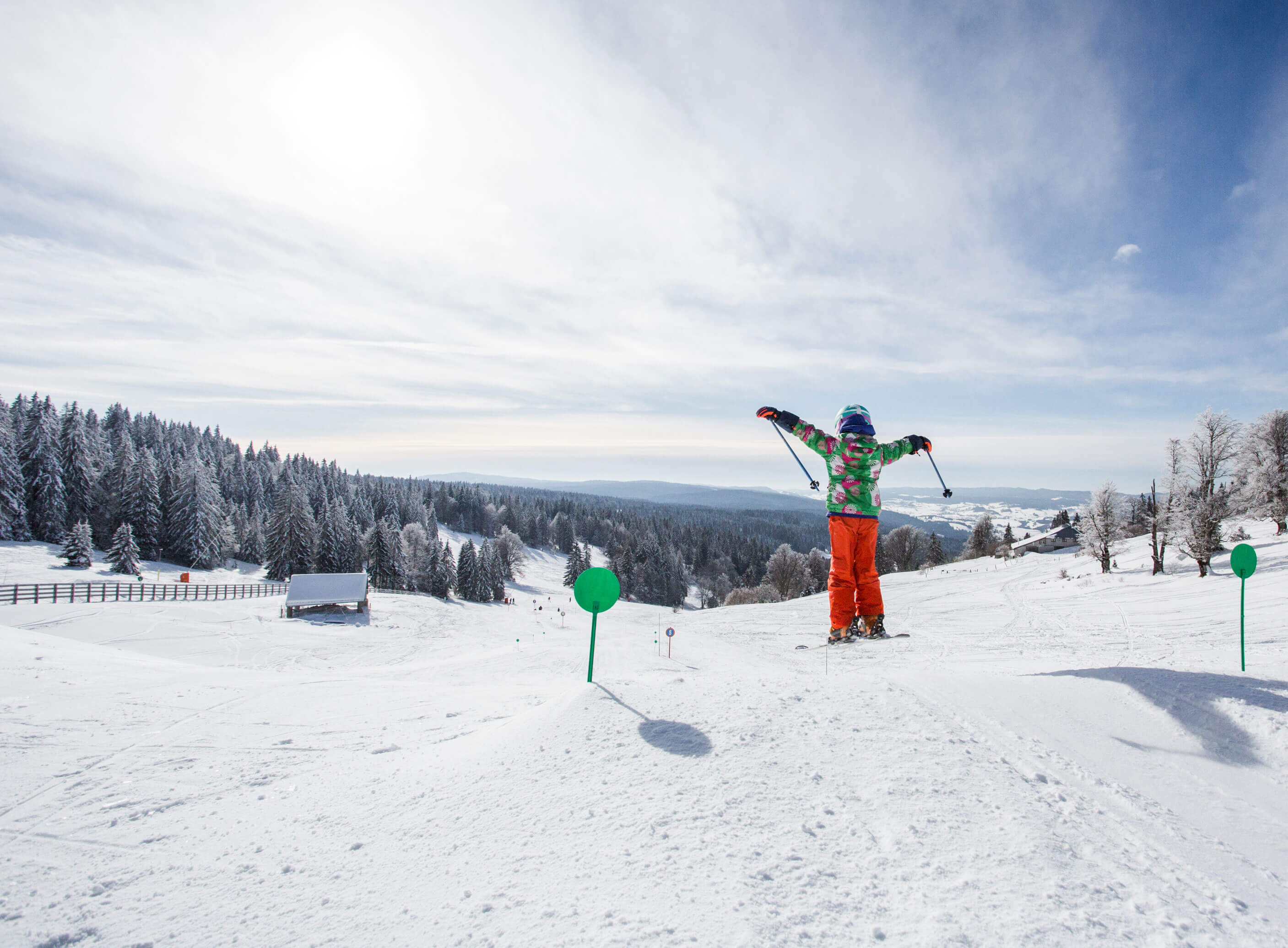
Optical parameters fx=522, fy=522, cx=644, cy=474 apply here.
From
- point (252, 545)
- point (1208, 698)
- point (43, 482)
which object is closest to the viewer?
point (1208, 698)

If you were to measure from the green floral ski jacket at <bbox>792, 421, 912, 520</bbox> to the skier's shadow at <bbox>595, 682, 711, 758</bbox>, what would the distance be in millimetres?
4353

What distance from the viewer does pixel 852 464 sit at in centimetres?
798

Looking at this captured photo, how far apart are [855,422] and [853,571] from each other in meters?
2.34

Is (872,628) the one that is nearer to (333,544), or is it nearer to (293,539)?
(293,539)

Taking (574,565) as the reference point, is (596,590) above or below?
above

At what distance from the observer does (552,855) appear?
10.4 ft

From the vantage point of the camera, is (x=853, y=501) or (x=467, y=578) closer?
(x=853, y=501)

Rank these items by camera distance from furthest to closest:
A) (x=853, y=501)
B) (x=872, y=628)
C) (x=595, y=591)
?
(x=872, y=628), (x=853, y=501), (x=595, y=591)

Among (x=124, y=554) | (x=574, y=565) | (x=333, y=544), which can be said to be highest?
(x=333, y=544)

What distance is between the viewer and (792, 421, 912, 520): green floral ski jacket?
26.1ft

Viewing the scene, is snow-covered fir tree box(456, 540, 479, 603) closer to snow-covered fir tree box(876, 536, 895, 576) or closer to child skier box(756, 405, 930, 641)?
snow-covered fir tree box(876, 536, 895, 576)

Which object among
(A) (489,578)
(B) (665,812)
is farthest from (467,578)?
(B) (665,812)

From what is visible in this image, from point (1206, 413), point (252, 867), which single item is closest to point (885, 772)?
point (252, 867)

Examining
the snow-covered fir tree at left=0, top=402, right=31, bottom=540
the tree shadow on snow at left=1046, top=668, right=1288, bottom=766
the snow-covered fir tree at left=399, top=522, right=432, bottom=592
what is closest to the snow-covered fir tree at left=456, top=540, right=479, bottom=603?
the snow-covered fir tree at left=399, top=522, right=432, bottom=592
